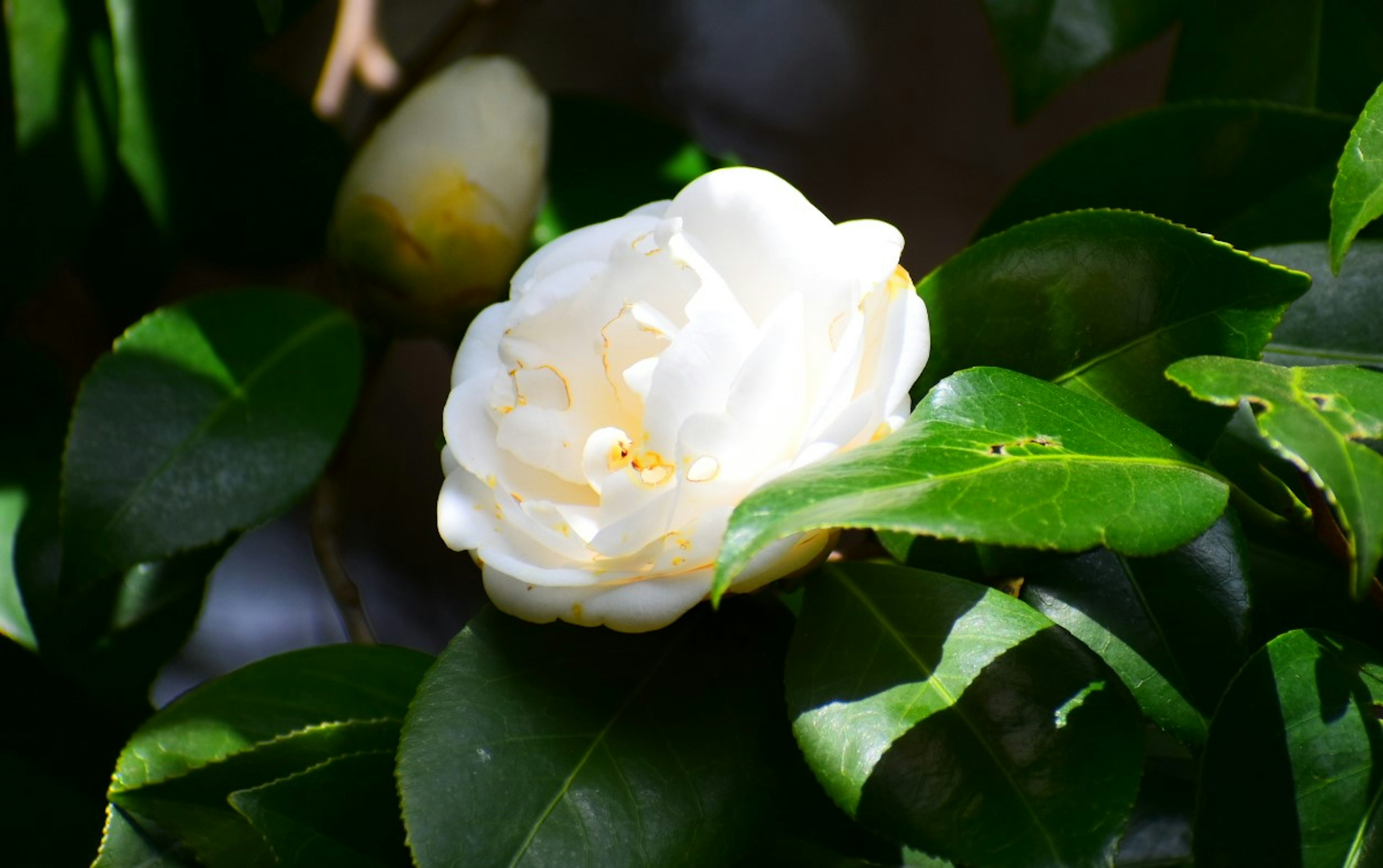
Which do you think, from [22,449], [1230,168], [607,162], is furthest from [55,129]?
[1230,168]

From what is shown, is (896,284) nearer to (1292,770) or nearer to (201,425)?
(1292,770)

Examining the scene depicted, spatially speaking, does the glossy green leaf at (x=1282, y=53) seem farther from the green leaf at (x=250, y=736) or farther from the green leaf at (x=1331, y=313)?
the green leaf at (x=250, y=736)

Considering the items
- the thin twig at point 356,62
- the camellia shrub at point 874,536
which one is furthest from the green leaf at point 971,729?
the thin twig at point 356,62

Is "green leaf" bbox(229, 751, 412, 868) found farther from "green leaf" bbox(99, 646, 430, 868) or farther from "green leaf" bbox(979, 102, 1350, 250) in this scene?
"green leaf" bbox(979, 102, 1350, 250)

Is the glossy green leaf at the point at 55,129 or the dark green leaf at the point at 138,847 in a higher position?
the glossy green leaf at the point at 55,129

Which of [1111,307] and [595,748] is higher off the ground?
[1111,307]
